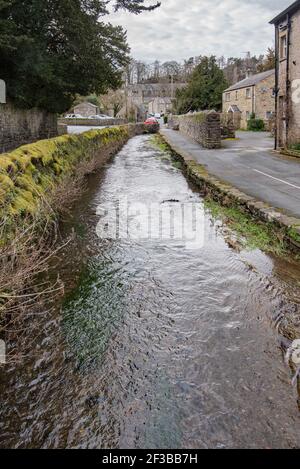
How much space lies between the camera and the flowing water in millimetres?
3289

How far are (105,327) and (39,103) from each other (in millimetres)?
15829

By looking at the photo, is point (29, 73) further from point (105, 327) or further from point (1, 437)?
point (1, 437)

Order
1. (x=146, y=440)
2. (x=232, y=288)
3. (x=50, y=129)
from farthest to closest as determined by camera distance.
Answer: (x=50, y=129) → (x=232, y=288) → (x=146, y=440)

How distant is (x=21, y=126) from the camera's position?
17.7 m

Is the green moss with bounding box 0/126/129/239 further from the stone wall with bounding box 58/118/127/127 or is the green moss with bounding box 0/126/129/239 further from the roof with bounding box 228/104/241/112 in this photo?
the stone wall with bounding box 58/118/127/127

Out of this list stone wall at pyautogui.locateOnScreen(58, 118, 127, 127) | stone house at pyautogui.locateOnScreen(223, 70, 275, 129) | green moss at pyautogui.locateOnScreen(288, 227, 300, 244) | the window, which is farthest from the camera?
stone wall at pyautogui.locateOnScreen(58, 118, 127, 127)

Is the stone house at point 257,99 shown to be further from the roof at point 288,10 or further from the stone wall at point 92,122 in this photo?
the roof at point 288,10

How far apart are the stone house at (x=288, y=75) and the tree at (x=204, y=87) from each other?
79.3 ft

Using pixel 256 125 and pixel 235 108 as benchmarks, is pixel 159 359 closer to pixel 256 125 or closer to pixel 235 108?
pixel 256 125

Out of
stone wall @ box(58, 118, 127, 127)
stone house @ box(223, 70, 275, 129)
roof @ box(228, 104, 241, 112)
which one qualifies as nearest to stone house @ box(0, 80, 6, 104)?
stone house @ box(223, 70, 275, 129)

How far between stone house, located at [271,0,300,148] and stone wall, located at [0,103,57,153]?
12365 millimetres

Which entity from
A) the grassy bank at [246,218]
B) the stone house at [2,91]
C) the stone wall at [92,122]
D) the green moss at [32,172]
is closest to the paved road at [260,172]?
the grassy bank at [246,218]

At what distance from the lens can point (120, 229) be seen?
895cm

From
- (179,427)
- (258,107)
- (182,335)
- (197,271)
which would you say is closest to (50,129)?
(197,271)
